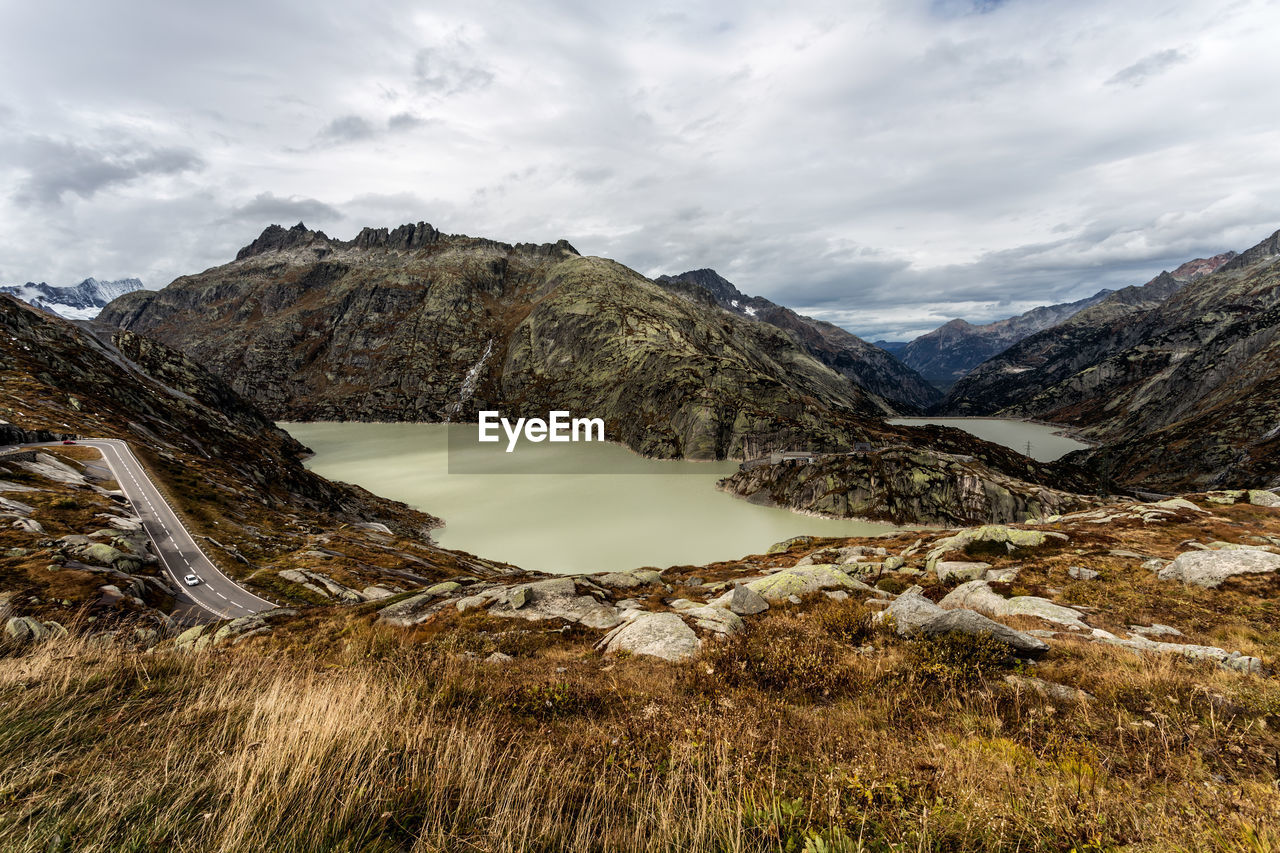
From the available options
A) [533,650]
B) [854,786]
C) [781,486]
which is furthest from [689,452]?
[854,786]

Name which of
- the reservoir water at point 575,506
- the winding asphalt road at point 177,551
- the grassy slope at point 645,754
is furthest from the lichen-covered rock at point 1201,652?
the reservoir water at point 575,506

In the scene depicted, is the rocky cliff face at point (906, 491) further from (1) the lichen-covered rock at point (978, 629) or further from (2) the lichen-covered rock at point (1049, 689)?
(2) the lichen-covered rock at point (1049, 689)

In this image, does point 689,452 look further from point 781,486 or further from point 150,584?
point 150,584

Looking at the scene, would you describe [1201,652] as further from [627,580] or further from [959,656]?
[627,580]

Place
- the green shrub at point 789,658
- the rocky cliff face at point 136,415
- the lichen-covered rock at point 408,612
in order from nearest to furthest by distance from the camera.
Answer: the green shrub at point 789,658 → the lichen-covered rock at point 408,612 → the rocky cliff face at point 136,415

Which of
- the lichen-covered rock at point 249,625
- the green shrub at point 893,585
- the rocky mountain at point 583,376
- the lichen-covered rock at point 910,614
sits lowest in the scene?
the lichen-covered rock at point 249,625

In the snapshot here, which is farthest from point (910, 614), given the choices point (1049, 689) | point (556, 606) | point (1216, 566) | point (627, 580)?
point (627, 580)
